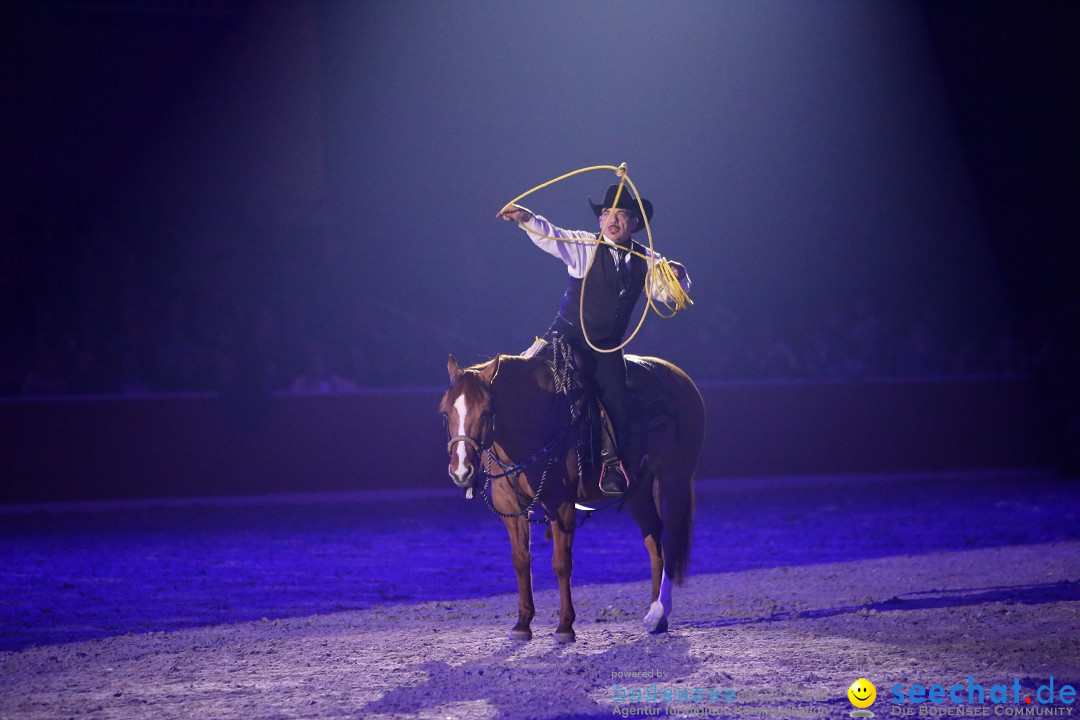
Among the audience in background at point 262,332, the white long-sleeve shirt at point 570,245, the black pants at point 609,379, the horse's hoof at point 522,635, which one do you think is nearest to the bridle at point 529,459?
the black pants at point 609,379

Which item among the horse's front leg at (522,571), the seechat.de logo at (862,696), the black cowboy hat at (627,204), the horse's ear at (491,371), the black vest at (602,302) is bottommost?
the seechat.de logo at (862,696)

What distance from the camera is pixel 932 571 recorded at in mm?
7945

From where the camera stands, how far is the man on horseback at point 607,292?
566 centimetres

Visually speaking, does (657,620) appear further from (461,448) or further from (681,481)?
(461,448)

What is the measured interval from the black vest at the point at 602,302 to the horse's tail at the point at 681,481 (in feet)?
2.55

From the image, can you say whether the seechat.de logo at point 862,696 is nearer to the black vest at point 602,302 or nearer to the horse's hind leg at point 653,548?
the horse's hind leg at point 653,548

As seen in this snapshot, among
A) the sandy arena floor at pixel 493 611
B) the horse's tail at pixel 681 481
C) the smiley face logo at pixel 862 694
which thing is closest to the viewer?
the smiley face logo at pixel 862 694

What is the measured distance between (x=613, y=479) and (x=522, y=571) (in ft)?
2.12

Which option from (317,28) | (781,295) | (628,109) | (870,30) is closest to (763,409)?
(781,295)

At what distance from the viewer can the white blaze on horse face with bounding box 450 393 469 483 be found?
4945 millimetres

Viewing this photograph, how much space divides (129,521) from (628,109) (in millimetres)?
8647

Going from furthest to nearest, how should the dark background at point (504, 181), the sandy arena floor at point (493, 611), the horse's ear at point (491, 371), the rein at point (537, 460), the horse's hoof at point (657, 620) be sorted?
the dark background at point (504, 181) → the horse's hoof at point (657, 620) → the rein at point (537, 460) → the horse's ear at point (491, 371) → the sandy arena floor at point (493, 611)

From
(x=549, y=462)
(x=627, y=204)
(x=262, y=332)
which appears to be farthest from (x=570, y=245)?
(x=262, y=332)

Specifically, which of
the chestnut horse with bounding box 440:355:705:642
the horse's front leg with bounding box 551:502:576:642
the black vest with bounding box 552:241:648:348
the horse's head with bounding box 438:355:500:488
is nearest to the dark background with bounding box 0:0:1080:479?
the chestnut horse with bounding box 440:355:705:642
